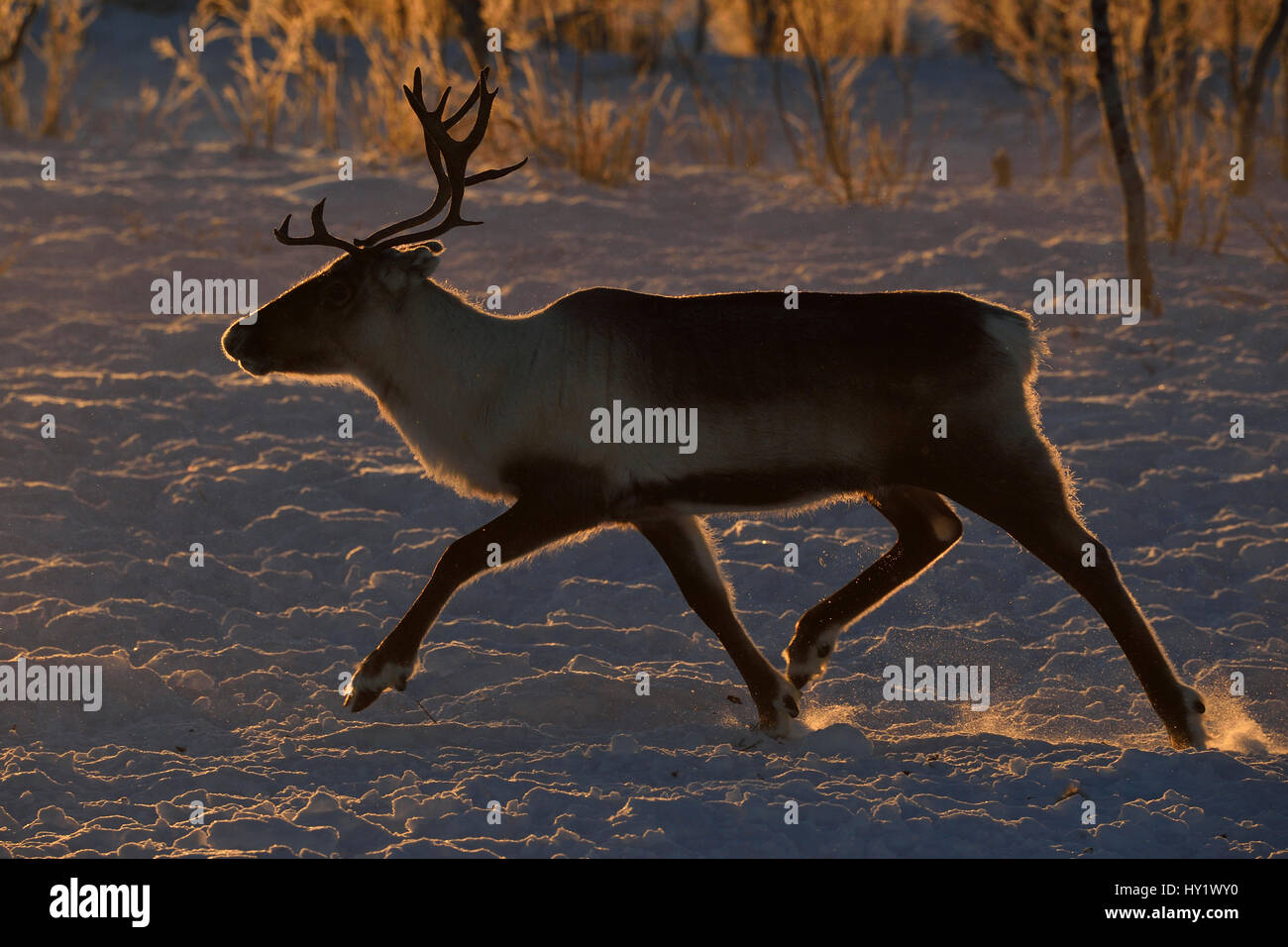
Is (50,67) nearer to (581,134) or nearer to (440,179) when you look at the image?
(581,134)

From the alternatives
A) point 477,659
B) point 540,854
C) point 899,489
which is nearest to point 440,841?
point 540,854

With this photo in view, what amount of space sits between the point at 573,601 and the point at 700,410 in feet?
6.46

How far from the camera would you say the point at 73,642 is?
19.3 feet

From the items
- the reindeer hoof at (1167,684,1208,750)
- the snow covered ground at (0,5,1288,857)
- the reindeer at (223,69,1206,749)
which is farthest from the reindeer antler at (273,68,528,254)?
the reindeer hoof at (1167,684,1208,750)

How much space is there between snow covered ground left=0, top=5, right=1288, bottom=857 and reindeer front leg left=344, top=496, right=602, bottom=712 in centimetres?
25

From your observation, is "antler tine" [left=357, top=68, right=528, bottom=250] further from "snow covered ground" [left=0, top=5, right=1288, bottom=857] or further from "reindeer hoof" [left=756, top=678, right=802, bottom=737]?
"reindeer hoof" [left=756, top=678, right=802, bottom=737]

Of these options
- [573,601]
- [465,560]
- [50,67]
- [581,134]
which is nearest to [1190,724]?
[465,560]

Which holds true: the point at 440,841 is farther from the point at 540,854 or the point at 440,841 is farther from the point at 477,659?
the point at 477,659

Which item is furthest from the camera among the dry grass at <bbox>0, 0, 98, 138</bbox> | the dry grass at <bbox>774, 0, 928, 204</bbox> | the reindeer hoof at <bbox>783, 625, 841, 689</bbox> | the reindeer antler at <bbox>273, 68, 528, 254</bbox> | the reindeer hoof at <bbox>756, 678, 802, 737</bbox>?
the dry grass at <bbox>0, 0, 98, 138</bbox>

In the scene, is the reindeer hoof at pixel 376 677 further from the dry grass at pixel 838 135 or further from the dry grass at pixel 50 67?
the dry grass at pixel 50 67

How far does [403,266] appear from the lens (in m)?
5.22

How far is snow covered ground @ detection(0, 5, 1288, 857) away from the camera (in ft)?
14.3

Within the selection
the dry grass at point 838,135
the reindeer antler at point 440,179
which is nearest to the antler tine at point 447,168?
the reindeer antler at point 440,179
